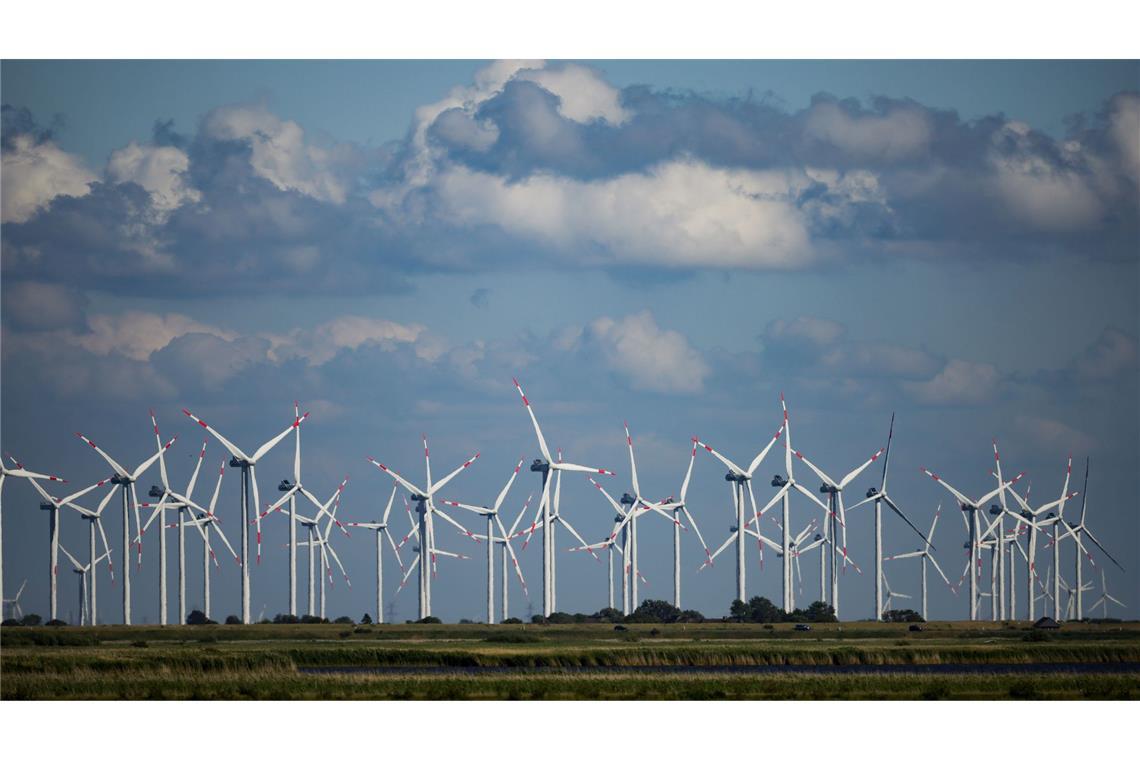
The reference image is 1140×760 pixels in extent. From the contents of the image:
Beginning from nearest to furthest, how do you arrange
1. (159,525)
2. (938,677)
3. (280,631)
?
(938,677) < (280,631) < (159,525)

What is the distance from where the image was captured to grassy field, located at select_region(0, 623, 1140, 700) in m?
96.5

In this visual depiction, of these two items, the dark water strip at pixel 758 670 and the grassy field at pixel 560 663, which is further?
the dark water strip at pixel 758 670

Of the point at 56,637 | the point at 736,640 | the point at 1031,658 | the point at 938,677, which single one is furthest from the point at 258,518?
the point at 938,677

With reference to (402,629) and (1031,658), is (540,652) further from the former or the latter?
(402,629)

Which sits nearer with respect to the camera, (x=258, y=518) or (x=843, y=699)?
(x=843, y=699)

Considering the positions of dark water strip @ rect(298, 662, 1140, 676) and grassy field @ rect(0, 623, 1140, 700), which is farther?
dark water strip @ rect(298, 662, 1140, 676)

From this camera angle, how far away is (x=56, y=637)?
15300 centimetres

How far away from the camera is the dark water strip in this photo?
110688 mm

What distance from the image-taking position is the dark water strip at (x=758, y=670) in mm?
110688

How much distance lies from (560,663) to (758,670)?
45.8 ft

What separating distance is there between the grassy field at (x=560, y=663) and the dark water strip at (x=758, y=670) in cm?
19

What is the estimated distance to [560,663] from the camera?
122 metres

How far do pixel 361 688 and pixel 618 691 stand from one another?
13.1m

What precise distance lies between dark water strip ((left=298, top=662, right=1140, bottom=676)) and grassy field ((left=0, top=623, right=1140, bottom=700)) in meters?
0.19
